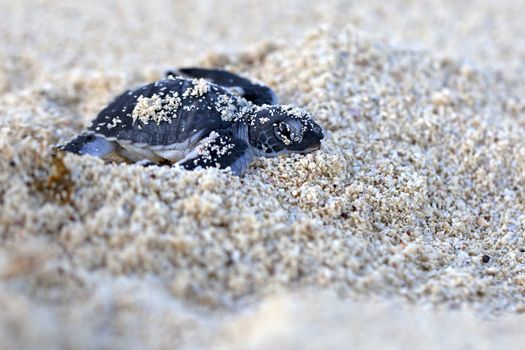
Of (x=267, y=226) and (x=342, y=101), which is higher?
(x=342, y=101)

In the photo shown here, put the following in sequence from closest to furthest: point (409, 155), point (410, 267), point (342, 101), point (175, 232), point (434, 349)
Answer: point (434, 349), point (175, 232), point (410, 267), point (409, 155), point (342, 101)

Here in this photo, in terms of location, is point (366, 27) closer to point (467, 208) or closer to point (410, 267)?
point (467, 208)

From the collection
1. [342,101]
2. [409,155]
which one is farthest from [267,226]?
[342,101]

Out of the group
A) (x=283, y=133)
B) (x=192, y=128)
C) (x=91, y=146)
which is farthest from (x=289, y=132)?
(x=91, y=146)


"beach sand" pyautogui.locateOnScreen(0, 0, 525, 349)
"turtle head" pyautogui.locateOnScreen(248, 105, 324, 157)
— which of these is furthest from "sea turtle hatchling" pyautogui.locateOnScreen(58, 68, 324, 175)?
"beach sand" pyautogui.locateOnScreen(0, 0, 525, 349)

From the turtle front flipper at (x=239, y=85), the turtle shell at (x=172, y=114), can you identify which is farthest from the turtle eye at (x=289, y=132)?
the turtle front flipper at (x=239, y=85)

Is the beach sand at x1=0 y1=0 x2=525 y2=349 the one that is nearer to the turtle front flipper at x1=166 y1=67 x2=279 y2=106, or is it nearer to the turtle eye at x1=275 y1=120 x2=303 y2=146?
the turtle eye at x1=275 y1=120 x2=303 y2=146
